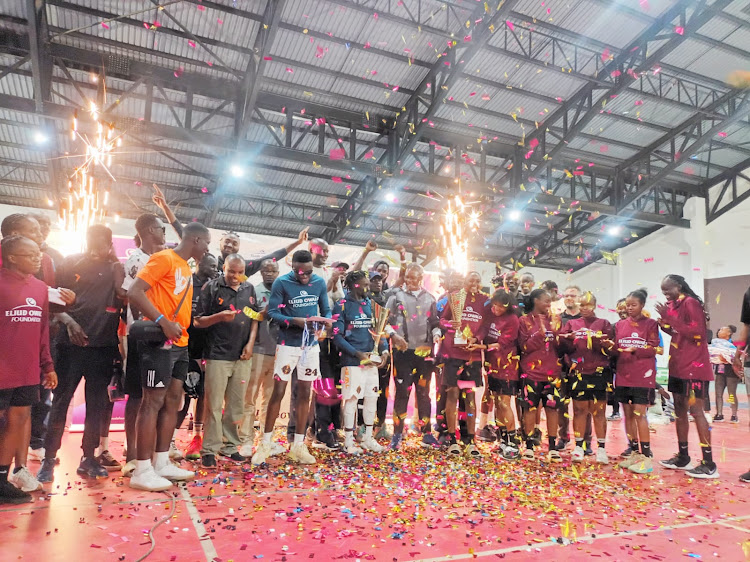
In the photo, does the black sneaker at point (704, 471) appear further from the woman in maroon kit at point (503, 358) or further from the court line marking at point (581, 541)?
the woman in maroon kit at point (503, 358)

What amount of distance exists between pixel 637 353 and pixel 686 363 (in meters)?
0.41

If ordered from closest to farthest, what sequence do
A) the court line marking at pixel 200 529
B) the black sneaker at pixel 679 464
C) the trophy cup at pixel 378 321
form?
1. the court line marking at pixel 200 529
2. the black sneaker at pixel 679 464
3. the trophy cup at pixel 378 321

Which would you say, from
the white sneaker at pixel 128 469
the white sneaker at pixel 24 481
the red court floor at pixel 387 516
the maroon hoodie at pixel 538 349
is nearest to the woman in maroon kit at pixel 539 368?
the maroon hoodie at pixel 538 349

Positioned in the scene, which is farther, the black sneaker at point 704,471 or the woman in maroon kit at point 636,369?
the woman in maroon kit at point 636,369

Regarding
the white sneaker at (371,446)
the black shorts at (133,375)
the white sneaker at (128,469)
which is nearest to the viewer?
the black shorts at (133,375)

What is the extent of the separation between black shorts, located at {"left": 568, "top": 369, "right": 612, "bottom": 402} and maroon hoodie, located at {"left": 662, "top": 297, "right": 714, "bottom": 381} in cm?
Answer: 63

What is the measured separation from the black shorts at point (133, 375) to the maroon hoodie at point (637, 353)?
14.4 ft

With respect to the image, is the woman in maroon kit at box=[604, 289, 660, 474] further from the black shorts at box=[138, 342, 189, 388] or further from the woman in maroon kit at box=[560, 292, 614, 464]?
the black shorts at box=[138, 342, 189, 388]

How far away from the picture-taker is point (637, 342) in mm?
4945

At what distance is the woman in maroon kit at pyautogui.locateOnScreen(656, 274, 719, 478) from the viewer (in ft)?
14.9

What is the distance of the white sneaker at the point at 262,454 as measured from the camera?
4.18 m

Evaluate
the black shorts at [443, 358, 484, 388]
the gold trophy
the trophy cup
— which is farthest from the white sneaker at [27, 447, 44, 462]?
the gold trophy

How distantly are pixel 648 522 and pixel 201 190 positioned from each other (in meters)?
14.4

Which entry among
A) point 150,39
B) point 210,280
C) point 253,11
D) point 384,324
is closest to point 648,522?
point 384,324
